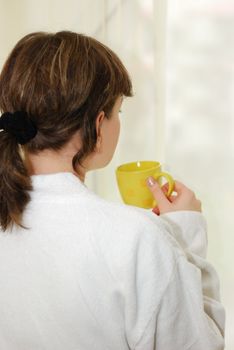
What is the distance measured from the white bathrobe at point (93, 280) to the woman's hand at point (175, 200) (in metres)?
0.10

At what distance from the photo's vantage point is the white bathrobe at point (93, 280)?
0.64 meters

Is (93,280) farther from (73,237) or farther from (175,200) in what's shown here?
(175,200)

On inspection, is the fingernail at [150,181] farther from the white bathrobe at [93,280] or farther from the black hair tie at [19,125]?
the black hair tie at [19,125]

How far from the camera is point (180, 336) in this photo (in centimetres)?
A: 69

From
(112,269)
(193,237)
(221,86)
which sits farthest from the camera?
(221,86)

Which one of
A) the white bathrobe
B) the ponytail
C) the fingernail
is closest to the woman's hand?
the fingernail

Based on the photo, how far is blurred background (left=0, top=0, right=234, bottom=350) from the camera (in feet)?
3.50

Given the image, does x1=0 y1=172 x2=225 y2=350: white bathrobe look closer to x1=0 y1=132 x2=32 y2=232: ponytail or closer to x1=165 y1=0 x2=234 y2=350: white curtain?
x1=0 y1=132 x2=32 y2=232: ponytail

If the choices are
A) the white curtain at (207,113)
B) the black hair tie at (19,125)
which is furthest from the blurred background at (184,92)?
the black hair tie at (19,125)

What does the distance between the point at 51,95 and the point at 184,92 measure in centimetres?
57

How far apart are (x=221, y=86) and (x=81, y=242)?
597mm

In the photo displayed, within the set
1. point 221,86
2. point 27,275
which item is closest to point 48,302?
point 27,275

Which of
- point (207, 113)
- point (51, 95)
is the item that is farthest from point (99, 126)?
point (207, 113)

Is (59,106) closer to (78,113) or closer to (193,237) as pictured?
(78,113)
